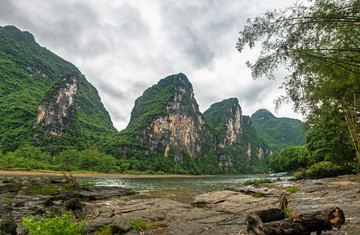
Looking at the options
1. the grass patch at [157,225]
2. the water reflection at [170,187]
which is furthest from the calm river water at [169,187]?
the grass patch at [157,225]

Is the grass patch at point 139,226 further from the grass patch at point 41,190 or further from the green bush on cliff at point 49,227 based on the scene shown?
the grass patch at point 41,190

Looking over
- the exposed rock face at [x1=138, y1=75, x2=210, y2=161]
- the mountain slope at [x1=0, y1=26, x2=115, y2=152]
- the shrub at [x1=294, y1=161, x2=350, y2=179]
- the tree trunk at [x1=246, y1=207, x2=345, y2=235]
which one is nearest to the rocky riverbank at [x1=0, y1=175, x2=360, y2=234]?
the tree trunk at [x1=246, y1=207, x2=345, y2=235]

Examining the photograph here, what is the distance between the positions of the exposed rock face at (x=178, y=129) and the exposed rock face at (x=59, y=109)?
49.0 meters

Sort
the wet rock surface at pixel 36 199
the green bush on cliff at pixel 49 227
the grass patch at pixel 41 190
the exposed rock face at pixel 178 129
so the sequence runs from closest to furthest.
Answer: the green bush on cliff at pixel 49 227 → the wet rock surface at pixel 36 199 → the grass patch at pixel 41 190 → the exposed rock face at pixel 178 129

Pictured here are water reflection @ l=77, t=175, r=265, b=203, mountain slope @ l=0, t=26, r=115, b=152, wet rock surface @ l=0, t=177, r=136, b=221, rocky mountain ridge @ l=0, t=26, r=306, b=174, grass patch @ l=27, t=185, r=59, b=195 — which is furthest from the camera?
rocky mountain ridge @ l=0, t=26, r=306, b=174

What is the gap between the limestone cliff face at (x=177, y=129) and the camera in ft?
448

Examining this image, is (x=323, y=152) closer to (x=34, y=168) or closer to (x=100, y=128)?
(x=34, y=168)

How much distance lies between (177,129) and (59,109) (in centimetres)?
8350

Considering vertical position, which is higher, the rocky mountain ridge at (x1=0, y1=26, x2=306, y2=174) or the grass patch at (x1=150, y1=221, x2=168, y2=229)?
the rocky mountain ridge at (x1=0, y1=26, x2=306, y2=174)

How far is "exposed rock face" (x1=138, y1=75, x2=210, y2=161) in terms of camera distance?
13712 cm

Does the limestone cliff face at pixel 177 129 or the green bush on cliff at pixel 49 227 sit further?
the limestone cliff face at pixel 177 129

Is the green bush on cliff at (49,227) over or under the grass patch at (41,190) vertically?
over

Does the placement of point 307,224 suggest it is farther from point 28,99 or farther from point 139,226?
point 28,99

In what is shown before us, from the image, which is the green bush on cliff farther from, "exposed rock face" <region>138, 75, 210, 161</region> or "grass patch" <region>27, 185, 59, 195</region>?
"exposed rock face" <region>138, 75, 210, 161</region>
